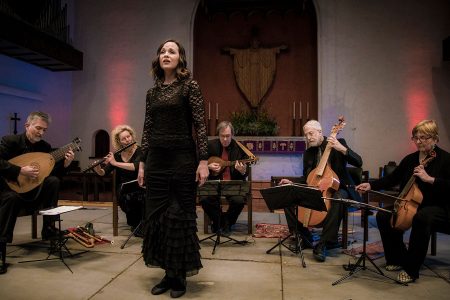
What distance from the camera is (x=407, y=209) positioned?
3193 millimetres

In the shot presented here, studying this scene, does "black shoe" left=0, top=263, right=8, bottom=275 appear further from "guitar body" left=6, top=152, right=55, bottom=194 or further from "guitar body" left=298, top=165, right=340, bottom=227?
"guitar body" left=298, top=165, right=340, bottom=227

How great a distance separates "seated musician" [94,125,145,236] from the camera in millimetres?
4555

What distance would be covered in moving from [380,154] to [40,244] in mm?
6720

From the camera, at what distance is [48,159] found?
3.96 meters

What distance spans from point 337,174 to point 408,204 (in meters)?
0.96

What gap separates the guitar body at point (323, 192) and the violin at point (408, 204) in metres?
0.63

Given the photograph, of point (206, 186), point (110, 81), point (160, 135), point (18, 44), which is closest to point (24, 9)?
point (18, 44)

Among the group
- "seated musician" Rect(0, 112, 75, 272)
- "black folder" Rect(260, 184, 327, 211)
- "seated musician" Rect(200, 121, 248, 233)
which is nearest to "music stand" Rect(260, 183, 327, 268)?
"black folder" Rect(260, 184, 327, 211)

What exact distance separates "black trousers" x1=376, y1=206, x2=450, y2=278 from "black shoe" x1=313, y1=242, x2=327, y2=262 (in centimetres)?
57

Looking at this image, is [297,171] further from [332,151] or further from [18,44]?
[18,44]

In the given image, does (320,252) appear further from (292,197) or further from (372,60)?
(372,60)

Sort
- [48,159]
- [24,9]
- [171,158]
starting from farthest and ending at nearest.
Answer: [24,9], [48,159], [171,158]

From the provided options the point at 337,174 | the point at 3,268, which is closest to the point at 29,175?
the point at 3,268

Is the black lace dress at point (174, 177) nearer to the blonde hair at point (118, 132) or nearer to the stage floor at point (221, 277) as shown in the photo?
the stage floor at point (221, 277)
